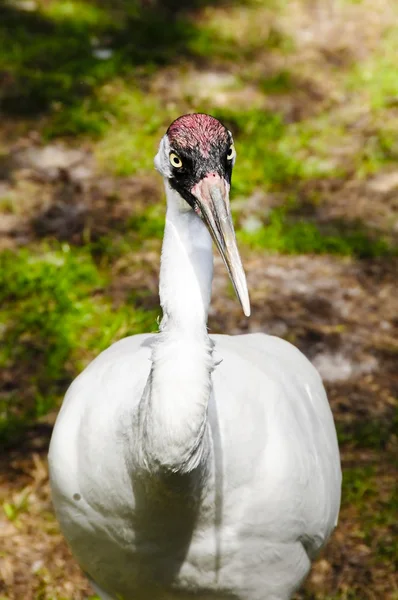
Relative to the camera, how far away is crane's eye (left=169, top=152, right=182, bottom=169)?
82.4 inches

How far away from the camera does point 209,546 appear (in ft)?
7.75

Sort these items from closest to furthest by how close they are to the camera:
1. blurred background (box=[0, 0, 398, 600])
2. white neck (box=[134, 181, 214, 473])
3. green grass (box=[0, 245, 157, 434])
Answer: white neck (box=[134, 181, 214, 473]) → blurred background (box=[0, 0, 398, 600]) → green grass (box=[0, 245, 157, 434])

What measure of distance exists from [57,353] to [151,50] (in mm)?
3228

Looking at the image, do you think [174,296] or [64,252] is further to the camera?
[64,252]

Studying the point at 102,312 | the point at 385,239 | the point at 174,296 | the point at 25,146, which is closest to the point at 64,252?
the point at 102,312

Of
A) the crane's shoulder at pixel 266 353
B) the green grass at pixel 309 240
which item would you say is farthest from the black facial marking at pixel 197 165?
the green grass at pixel 309 240

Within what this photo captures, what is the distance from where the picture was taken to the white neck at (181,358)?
196 centimetres

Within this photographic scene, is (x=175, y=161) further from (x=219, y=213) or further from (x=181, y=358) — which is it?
(x=181, y=358)

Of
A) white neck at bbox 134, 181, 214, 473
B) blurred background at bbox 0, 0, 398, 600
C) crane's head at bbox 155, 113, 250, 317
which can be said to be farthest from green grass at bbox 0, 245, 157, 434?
crane's head at bbox 155, 113, 250, 317

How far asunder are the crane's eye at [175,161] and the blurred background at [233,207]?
5.71 ft

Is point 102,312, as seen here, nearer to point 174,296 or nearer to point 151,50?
point 174,296

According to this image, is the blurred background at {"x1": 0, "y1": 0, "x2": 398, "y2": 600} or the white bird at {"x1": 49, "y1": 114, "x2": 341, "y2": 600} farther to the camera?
the blurred background at {"x1": 0, "y1": 0, "x2": 398, "y2": 600}

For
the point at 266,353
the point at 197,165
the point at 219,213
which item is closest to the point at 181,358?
the point at 219,213

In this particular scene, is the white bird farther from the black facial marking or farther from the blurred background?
the blurred background
